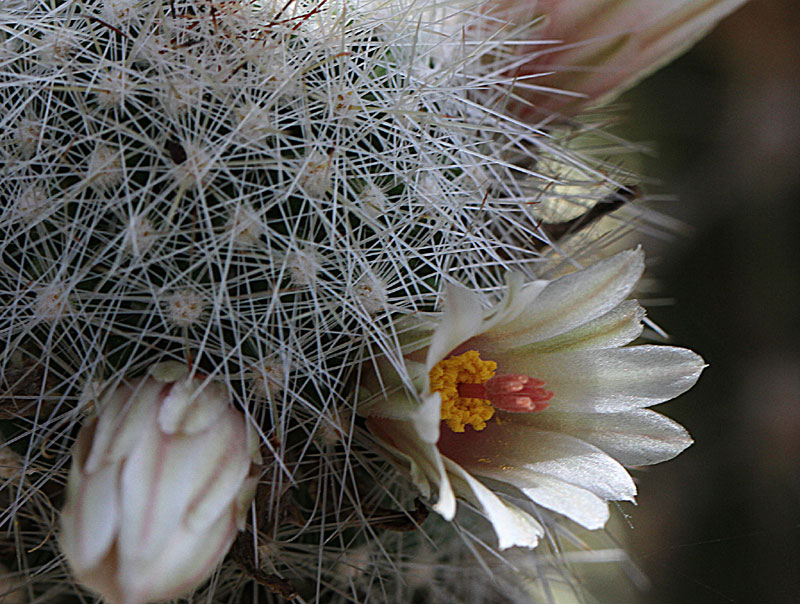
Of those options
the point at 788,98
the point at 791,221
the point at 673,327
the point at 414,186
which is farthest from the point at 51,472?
the point at 788,98

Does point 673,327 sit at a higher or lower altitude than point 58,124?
lower

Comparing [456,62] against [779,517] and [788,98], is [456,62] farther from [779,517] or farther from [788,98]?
[788,98]

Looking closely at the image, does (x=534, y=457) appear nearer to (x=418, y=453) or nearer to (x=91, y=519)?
(x=418, y=453)

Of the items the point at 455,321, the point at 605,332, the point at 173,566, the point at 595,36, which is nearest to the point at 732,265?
the point at 595,36

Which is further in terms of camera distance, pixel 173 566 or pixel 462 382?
pixel 462 382

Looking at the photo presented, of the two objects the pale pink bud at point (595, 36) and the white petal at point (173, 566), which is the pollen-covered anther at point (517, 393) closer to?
the white petal at point (173, 566)

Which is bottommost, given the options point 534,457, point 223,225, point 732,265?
point 732,265

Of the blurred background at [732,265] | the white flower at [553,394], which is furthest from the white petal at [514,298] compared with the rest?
the blurred background at [732,265]

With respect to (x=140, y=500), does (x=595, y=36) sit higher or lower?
higher
